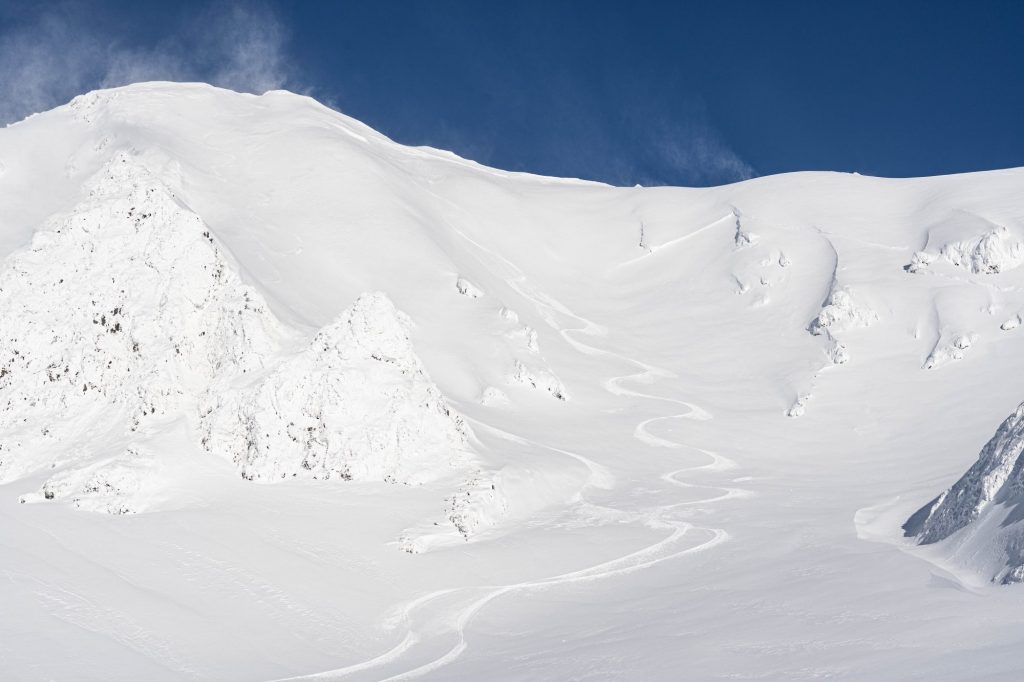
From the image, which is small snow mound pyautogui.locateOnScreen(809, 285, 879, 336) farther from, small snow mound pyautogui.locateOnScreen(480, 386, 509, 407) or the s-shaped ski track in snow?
small snow mound pyautogui.locateOnScreen(480, 386, 509, 407)

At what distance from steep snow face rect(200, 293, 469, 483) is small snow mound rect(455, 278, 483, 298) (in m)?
21.0

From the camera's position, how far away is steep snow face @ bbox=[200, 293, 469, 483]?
30750 mm

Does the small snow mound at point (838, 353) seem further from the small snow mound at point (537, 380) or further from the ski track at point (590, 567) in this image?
the small snow mound at point (537, 380)

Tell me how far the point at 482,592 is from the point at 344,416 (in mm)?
10641

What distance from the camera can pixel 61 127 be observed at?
62.1m

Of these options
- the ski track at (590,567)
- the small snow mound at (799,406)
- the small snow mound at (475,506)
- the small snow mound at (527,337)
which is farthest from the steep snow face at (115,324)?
the small snow mound at (799,406)

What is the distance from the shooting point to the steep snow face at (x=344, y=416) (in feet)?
101

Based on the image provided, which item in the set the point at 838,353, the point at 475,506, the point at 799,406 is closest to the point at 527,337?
the point at 799,406

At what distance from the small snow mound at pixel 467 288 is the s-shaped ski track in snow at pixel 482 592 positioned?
680 inches

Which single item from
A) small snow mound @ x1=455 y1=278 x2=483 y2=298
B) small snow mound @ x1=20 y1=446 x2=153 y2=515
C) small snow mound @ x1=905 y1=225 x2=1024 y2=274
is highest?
small snow mound @ x1=455 y1=278 x2=483 y2=298

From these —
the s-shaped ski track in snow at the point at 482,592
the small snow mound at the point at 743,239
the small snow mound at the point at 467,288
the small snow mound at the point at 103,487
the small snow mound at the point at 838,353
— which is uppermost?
the small snow mound at the point at 743,239

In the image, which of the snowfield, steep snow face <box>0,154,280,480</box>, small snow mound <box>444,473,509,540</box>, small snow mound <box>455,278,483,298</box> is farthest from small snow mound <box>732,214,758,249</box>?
steep snow face <box>0,154,280,480</box>

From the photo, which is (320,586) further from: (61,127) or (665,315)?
(61,127)

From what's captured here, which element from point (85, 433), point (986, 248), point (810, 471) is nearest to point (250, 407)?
point (85, 433)
